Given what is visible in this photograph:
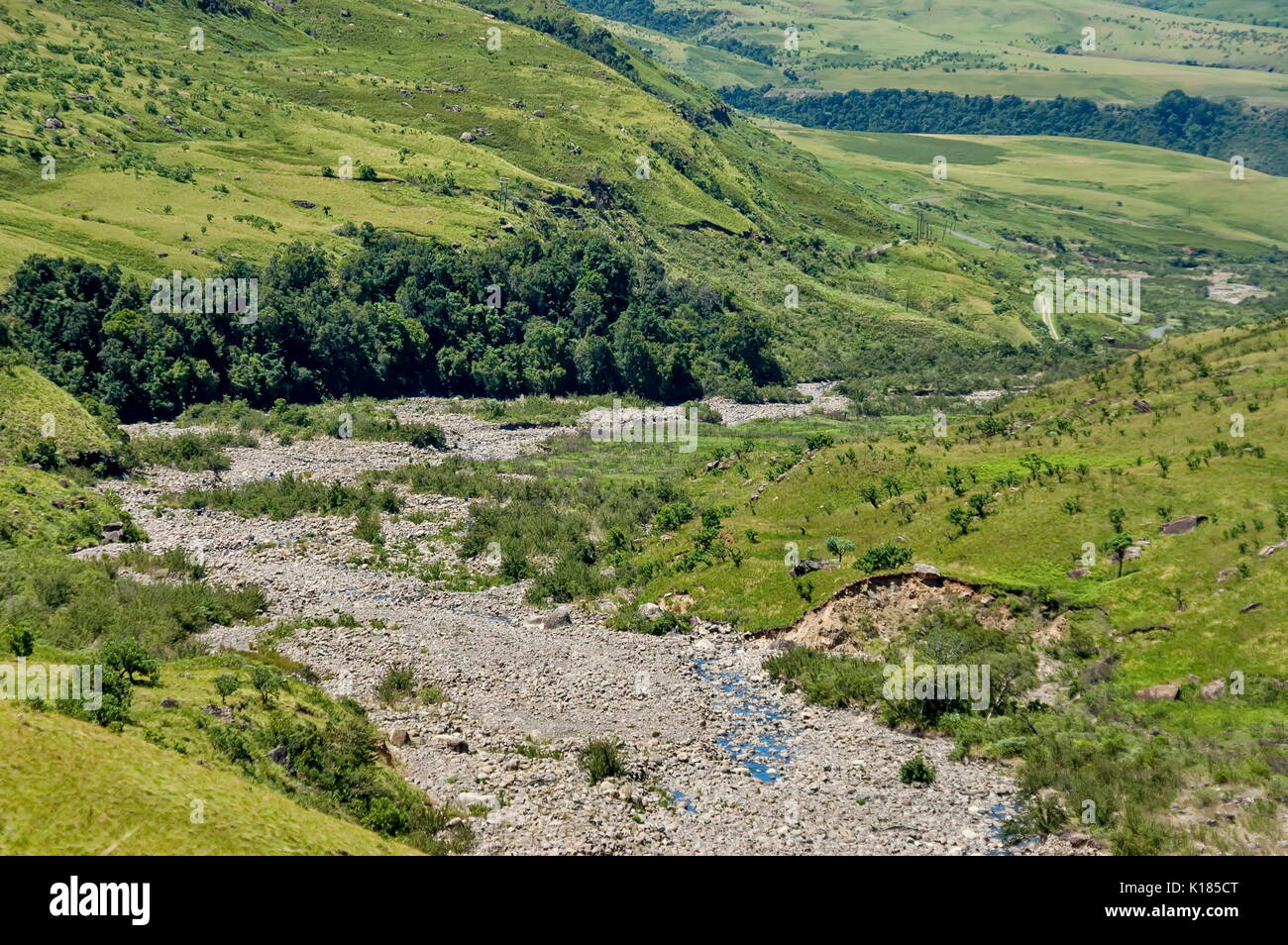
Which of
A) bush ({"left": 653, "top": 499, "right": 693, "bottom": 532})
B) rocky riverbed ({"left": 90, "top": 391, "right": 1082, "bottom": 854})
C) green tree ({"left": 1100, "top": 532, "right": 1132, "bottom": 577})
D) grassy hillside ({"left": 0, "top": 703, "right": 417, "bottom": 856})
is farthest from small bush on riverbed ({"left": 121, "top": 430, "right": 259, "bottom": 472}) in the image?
green tree ({"left": 1100, "top": 532, "right": 1132, "bottom": 577})

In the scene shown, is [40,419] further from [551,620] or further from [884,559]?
→ [884,559]

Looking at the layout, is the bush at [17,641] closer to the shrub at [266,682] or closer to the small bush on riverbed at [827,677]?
the shrub at [266,682]

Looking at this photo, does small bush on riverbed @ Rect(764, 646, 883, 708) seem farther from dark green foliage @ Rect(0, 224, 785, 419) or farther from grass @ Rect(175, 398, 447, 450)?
dark green foliage @ Rect(0, 224, 785, 419)

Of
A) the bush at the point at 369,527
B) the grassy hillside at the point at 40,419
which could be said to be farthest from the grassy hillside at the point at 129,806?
the grassy hillside at the point at 40,419

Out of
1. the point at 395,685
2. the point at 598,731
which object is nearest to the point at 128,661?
the point at 395,685

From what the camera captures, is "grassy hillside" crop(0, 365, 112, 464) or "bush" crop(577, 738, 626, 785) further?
"grassy hillside" crop(0, 365, 112, 464)

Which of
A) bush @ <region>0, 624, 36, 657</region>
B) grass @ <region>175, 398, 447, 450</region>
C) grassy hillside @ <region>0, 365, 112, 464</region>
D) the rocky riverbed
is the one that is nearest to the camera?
the rocky riverbed

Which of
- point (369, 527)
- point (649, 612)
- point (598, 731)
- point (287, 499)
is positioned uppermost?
point (287, 499)
